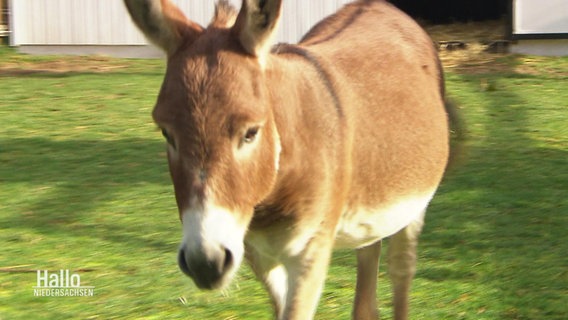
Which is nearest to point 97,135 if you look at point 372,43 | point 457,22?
point 372,43

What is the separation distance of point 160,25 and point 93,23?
1177 centimetres

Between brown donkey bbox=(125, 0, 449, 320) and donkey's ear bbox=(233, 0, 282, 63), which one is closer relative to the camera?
brown donkey bbox=(125, 0, 449, 320)

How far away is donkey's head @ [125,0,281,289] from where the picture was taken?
2877 millimetres

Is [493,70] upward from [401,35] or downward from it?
downward

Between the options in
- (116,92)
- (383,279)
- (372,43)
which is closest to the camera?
(372,43)

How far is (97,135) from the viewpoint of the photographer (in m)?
8.90

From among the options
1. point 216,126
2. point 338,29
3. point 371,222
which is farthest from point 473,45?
point 216,126

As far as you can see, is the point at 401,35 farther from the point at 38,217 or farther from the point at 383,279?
the point at 38,217

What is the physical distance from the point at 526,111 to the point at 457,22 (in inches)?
268

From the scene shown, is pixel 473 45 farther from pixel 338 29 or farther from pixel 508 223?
pixel 338 29

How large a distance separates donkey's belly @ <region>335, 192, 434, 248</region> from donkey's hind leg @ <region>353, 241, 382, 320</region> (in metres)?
0.37

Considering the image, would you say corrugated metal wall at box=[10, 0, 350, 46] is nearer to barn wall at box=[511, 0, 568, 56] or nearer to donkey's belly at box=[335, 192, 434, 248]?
barn wall at box=[511, 0, 568, 56]

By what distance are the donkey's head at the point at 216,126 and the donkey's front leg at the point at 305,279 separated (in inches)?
16.3
